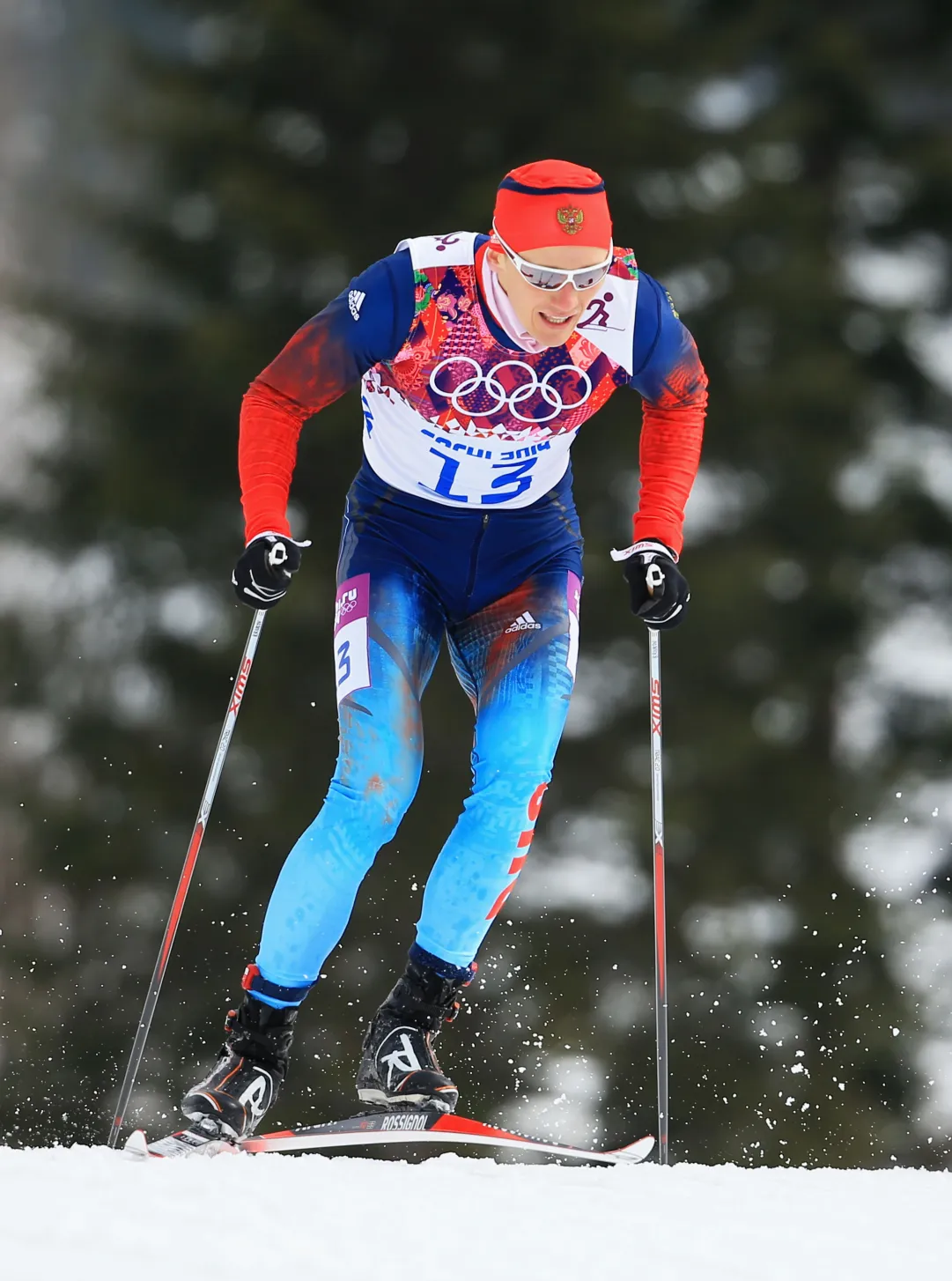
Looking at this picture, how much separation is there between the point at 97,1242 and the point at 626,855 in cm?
999

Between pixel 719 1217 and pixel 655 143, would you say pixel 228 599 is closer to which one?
pixel 655 143

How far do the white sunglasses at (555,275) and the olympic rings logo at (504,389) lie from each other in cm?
24

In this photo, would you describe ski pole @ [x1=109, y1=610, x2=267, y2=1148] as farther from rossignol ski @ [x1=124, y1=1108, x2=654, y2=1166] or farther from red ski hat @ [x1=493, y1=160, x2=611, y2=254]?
red ski hat @ [x1=493, y1=160, x2=611, y2=254]

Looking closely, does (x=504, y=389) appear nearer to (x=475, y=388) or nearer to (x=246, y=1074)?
(x=475, y=388)

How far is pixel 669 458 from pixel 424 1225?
2.05 metres

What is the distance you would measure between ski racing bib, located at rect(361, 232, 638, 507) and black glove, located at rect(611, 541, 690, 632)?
1.02 feet

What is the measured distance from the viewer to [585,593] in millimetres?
12156

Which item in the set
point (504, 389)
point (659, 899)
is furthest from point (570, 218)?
point (659, 899)

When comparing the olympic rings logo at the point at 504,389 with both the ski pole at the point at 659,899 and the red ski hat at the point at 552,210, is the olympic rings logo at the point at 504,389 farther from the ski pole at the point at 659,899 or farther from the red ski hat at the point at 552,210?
the ski pole at the point at 659,899

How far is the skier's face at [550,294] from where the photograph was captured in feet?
11.2

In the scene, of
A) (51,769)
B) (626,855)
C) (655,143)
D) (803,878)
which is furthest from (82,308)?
(803,878)

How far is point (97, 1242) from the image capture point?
2521mm

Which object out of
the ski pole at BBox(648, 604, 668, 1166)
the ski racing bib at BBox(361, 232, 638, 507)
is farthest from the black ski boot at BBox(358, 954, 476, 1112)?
the ski racing bib at BBox(361, 232, 638, 507)

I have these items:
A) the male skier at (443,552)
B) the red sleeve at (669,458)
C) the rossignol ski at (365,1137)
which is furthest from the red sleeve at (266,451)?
the rossignol ski at (365,1137)
